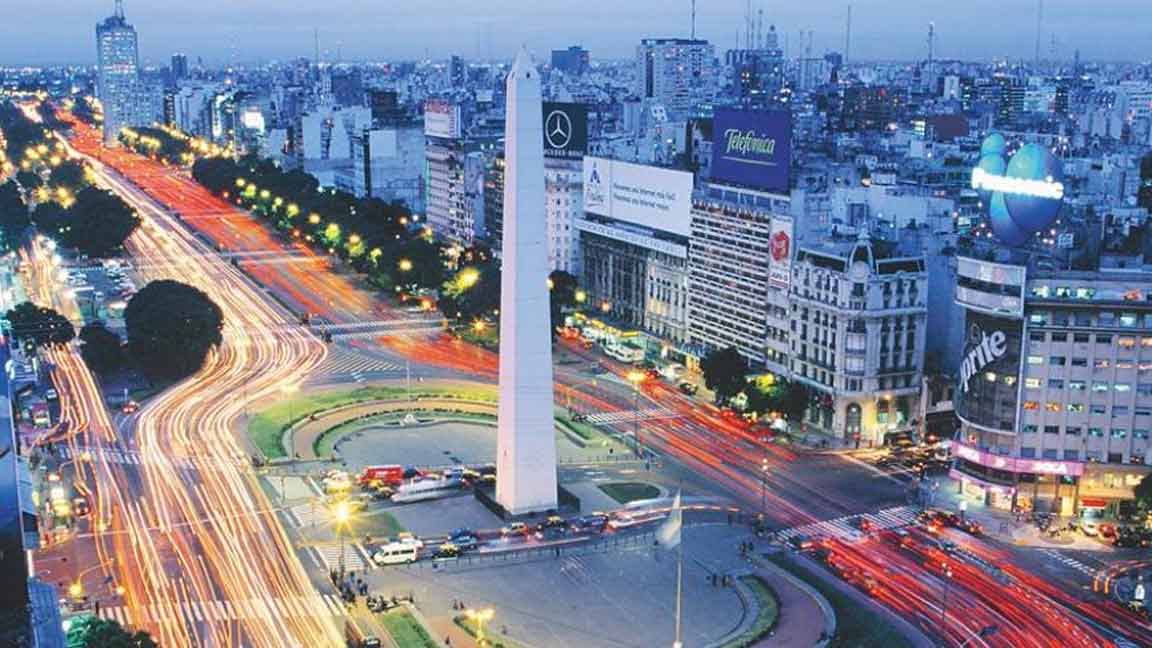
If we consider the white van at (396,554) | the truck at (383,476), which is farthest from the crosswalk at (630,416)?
the white van at (396,554)

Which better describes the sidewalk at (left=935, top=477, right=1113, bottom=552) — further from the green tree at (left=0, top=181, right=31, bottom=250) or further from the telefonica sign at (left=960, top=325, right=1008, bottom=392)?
the green tree at (left=0, top=181, right=31, bottom=250)

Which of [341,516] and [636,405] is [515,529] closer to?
[341,516]

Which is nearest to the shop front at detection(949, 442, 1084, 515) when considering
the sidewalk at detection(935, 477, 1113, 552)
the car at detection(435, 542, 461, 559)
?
the sidewalk at detection(935, 477, 1113, 552)

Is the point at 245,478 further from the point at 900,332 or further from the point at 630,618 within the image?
the point at 900,332

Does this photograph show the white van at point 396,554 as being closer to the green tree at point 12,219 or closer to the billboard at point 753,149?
the billboard at point 753,149

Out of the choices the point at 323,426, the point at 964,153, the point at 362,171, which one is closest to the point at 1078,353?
the point at 323,426

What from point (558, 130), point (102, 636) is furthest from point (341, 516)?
point (558, 130)
